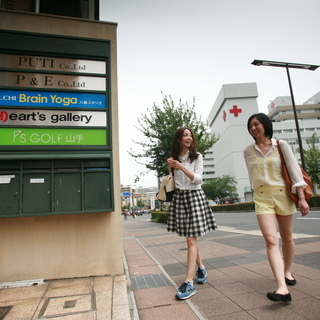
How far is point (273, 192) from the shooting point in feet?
8.88

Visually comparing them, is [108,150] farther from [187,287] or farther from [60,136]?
[187,287]

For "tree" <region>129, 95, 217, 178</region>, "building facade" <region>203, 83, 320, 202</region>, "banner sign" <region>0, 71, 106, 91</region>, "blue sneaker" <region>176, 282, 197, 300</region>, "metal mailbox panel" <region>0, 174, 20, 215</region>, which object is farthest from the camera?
"building facade" <region>203, 83, 320, 202</region>

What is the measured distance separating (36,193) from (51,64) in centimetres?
179

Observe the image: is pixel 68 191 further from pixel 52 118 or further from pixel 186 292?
pixel 186 292

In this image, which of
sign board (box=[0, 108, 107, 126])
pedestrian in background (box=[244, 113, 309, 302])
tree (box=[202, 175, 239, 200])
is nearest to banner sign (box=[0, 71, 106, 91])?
sign board (box=[0, 108, 107, 126])

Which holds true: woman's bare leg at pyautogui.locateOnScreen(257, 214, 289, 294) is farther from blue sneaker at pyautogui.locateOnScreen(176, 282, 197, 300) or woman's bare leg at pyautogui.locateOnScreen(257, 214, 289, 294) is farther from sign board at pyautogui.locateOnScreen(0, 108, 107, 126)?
sign board at pyautogui.locateOnScreen(0, 108, 107, 126)

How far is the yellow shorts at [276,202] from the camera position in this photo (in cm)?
267

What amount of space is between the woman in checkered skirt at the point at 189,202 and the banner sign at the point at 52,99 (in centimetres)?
134

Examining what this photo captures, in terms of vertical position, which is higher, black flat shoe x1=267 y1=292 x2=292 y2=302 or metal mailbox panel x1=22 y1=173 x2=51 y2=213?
metal mailbox panel x1=22 y1=173 x2=51 y2=213

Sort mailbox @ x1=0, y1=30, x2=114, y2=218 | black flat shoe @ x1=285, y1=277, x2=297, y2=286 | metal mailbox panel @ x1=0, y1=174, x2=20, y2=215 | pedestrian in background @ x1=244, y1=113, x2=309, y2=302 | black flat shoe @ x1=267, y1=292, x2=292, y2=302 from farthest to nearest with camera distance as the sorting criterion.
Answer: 1. mailbox @ x1=0, y1=30, x2=114, y2=218
2. metal mailbox panel @ x1=0, y1=174, x2=20, y2=215
3. black flat shoe @ x1=285, y1=277, x2=297, y2=286
4. pedestrian in background @ x1=244, y1=113, x2=309, y2=302
5. black flat shoe @ x1=267, y1=292, x2=292, y2=302

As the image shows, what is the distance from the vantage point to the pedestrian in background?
8.45ft

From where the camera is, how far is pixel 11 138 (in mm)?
3391

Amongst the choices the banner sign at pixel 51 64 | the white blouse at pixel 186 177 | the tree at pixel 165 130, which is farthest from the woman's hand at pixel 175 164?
the tree at pixel 165 130

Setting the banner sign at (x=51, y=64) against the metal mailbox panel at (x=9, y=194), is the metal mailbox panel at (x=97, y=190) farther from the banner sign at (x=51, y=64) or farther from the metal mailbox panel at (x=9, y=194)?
the banner sign at (x=51, y=64)
